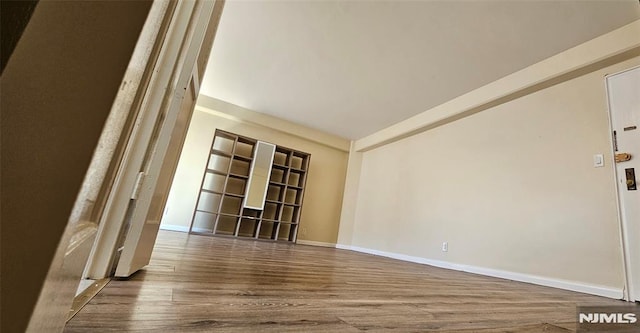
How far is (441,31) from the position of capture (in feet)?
9.12

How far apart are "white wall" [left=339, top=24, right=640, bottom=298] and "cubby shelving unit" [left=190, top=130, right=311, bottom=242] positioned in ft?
6.62

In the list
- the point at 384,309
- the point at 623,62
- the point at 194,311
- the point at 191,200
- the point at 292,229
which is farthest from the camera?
the point at 292,229

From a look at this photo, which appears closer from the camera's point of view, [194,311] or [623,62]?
[194,311]

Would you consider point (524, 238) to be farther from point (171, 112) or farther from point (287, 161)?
point (287, 161)

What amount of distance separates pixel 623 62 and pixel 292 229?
495cm

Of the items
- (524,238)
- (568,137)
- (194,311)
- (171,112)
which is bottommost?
(194,311)

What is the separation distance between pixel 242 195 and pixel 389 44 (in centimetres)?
355

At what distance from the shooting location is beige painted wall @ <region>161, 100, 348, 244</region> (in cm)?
473

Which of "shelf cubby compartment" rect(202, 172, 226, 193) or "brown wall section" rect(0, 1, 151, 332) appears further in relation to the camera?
"shelf cubby compartment" rect(202, 172, 226, 193)

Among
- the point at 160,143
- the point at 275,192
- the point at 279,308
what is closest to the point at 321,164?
the point at 275,192

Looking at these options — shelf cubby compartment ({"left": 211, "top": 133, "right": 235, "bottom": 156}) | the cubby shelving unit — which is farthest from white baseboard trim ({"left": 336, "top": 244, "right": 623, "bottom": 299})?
shelf cubby compartment ({"left": 211, "top": 133, "right": 235, "bottom": 156})

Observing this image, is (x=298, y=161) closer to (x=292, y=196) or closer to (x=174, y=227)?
(x=292, y=196)

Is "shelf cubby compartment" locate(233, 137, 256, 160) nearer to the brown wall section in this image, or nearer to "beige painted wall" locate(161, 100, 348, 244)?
"beige painted wall" locate(161, 100, 348, 244)

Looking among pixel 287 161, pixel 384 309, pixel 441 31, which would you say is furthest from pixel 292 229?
pixel 384 309
